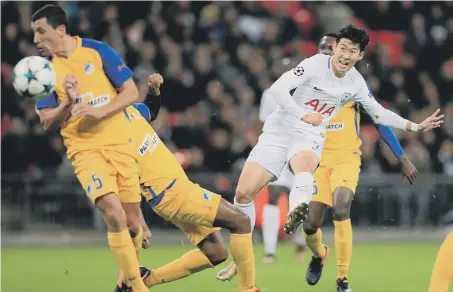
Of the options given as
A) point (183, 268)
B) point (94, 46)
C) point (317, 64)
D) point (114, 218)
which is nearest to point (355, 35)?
point (317, 64)

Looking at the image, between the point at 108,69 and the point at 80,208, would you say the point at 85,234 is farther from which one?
the point at 108,69

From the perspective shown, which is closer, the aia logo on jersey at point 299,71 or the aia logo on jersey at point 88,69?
A: the aia logo on jersey at point 88,69

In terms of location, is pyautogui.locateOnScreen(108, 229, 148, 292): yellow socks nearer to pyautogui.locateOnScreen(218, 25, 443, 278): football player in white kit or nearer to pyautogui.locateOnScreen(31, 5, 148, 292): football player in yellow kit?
pyautogui.locateOnScreen(31, 5, 148, 292): football player in yellow kit

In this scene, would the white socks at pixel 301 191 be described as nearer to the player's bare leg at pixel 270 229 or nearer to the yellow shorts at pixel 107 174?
the yellow shorts at pixel 107 174

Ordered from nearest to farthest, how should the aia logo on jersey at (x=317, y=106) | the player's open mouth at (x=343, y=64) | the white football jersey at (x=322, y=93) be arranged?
the player's open mouth at (x=343, y=64), the white football jersey at (x=322, y=93), the aia logo on jersey at (x=317, y=106)

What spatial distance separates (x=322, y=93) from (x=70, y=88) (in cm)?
290

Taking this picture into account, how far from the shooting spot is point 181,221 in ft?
25.9

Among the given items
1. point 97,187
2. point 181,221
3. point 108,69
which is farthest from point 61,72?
point 181,221

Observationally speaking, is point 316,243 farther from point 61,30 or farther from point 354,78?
point 61,30

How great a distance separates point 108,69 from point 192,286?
324 cm

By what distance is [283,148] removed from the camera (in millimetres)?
9258

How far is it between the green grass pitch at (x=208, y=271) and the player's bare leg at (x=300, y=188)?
1.48 metres

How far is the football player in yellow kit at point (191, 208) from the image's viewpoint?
767cm

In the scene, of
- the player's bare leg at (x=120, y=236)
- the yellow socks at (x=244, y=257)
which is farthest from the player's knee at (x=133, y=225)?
the yellow socks at (x=244, y=257)
